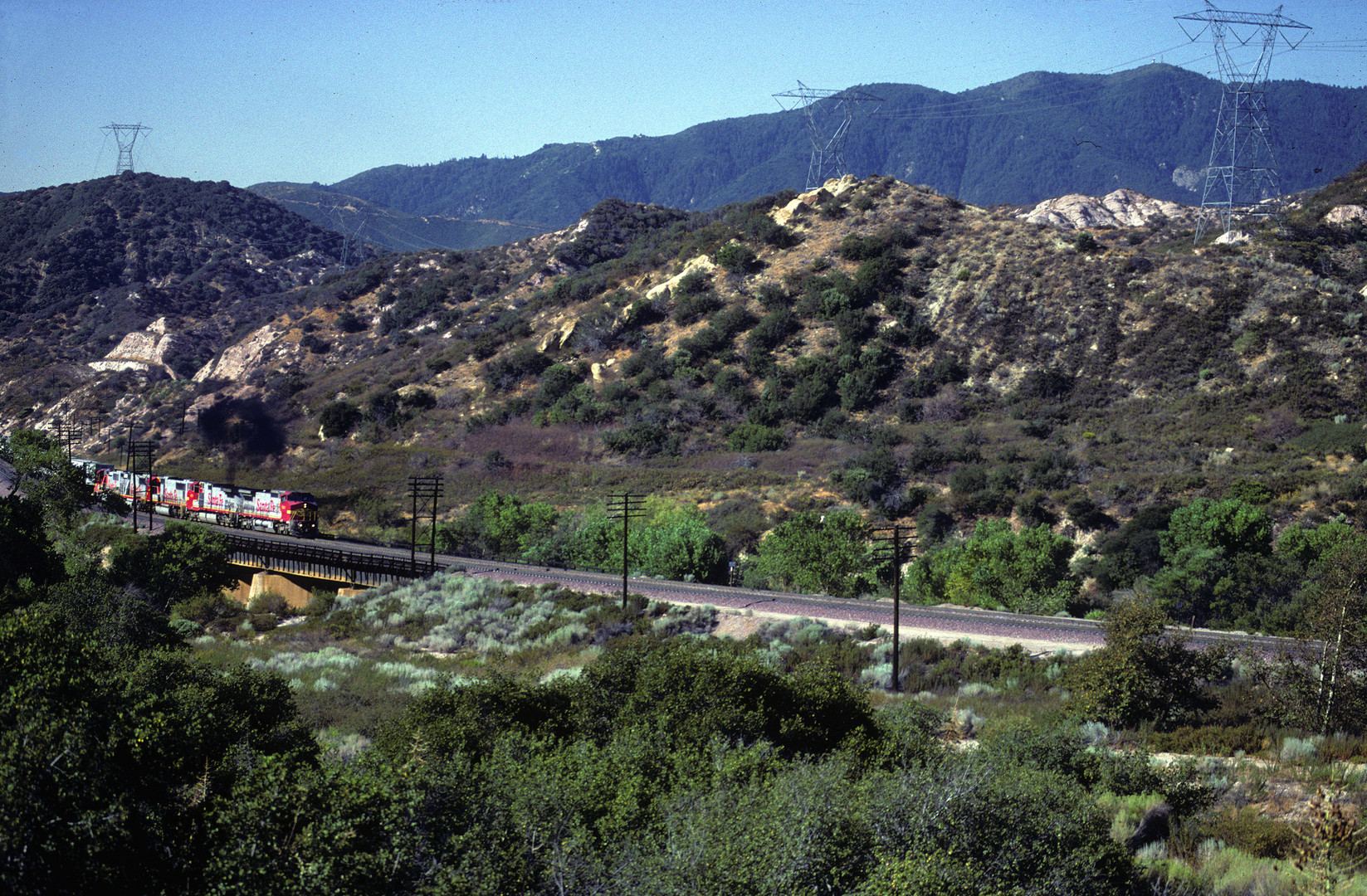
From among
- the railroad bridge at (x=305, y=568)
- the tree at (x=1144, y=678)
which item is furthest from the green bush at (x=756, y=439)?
the tree at (x=1144, y=678)

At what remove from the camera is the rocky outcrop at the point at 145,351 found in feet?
345

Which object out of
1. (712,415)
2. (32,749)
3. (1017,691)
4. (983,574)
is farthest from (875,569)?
(32,749)

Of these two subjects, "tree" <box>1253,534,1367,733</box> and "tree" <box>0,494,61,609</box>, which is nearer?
"tree" <box>1253,534,1367,733</box>

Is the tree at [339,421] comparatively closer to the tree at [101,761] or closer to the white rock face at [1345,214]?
the tree at [101,761]

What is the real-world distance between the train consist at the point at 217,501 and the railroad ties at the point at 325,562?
474cm

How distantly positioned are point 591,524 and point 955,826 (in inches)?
1456

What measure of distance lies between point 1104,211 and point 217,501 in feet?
395

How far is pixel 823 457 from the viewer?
189 ft

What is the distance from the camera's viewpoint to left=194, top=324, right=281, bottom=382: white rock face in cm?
9469

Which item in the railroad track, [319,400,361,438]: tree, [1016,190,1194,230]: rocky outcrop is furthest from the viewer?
[1016,190,1194,230]: rocky outcrop

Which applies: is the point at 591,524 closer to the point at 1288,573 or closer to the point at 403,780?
the point at 1288,573

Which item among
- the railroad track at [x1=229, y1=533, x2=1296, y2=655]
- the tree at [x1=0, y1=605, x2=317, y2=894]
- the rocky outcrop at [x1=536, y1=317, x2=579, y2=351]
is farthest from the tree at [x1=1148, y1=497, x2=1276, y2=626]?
the rocky outcrop at [x1=536, y1=317, x2=579, y2=351]

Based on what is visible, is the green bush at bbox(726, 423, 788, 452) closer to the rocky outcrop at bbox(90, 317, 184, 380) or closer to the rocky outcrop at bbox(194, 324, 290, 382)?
the rocky outcrop at bbox(194, 324, 290, 382)

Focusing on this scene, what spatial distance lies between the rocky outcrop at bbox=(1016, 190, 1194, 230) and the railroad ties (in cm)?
10542
